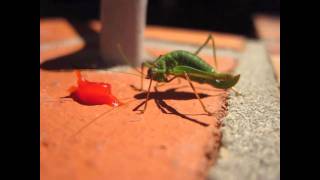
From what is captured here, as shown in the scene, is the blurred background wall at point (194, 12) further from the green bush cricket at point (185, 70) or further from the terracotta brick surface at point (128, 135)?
the terracotta brick surface at point (128, 135)

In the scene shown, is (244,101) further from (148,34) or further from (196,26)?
(196,26)

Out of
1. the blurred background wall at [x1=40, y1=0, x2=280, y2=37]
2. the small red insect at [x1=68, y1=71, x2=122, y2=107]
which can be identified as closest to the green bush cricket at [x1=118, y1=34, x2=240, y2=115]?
the small red insect at [x1=68, y1=71, x2=122, y2=107]

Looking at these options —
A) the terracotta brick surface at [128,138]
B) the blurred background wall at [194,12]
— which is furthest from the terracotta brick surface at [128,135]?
the blurred background wall at [194,12]

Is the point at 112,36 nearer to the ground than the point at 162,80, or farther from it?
farther from it

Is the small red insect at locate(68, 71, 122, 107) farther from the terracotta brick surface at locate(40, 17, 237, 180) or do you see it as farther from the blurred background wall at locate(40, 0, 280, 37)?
the blurred background wall at locate(40, 0, 280, 37)

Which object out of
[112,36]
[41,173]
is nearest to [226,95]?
[112,36]
